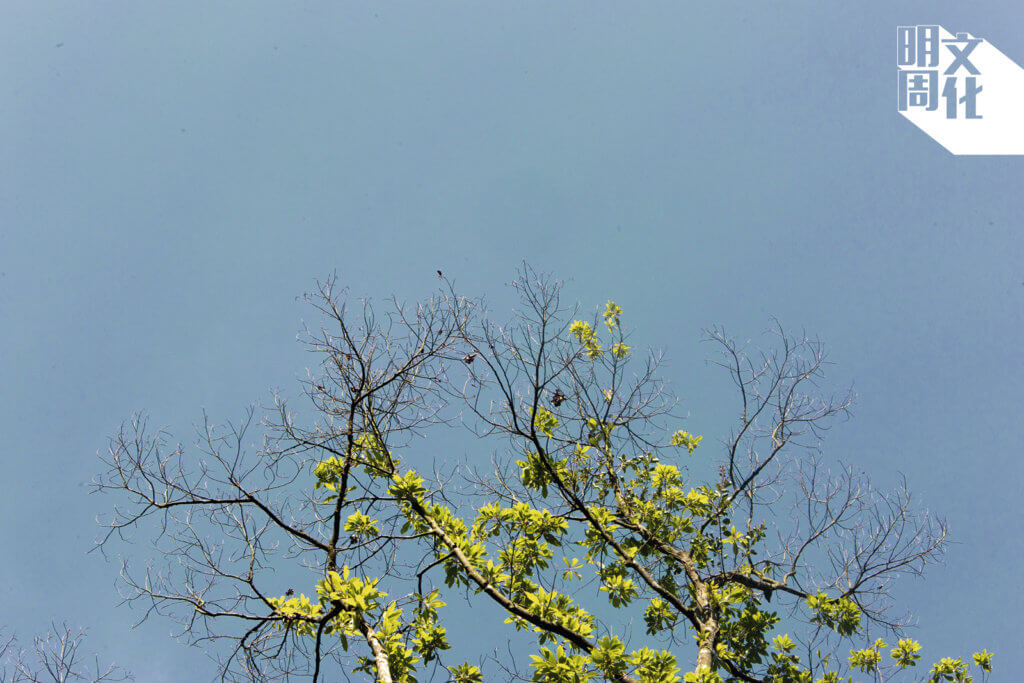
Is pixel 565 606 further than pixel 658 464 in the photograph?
No

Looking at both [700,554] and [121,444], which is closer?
[121,444]

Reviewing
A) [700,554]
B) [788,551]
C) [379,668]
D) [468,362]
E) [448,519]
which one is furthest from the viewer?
[700,554]

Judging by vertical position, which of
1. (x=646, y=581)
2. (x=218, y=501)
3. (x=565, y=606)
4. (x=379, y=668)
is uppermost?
(x=218, y=501)

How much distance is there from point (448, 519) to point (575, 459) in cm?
208

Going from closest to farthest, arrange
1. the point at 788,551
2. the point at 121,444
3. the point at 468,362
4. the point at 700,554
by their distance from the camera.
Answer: the point at 121,444, the point at 468,362, the point at 788,551, the point at 700,554

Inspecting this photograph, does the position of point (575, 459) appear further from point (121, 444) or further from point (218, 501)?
point (121, 444)

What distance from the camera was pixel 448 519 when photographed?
7.18 metres

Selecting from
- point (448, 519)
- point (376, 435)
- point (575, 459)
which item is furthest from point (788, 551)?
point (376, 435)

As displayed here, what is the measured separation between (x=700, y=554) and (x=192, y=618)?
21.8 ft

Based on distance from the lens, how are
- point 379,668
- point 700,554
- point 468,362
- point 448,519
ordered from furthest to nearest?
1. point 700,554
2. point 448,519
3. point 468,362
4. point 379,668

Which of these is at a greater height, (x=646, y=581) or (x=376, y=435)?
(x=376, y=435)

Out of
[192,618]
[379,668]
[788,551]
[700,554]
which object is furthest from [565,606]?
[192,618]

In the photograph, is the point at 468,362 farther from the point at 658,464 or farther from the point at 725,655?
the point at 725,655

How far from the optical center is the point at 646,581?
8.01 m
